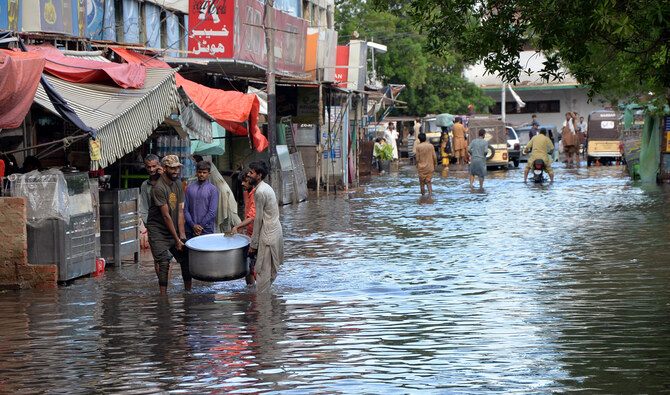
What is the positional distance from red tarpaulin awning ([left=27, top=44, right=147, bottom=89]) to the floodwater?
8.62 ft

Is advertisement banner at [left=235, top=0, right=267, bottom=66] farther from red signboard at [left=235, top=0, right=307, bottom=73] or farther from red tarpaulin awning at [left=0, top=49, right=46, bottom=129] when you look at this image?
red tarpaulin awning at [left=0, top=49, right=46, bottom=129]

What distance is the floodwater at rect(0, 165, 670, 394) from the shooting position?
23.7ft

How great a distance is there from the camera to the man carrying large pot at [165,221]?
11703mm

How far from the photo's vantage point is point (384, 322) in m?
9.44

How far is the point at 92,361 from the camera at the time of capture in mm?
8023

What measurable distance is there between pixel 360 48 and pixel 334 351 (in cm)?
3055

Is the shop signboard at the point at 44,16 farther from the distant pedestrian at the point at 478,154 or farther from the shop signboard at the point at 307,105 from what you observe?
the distant pedestrian at the point at 478,154

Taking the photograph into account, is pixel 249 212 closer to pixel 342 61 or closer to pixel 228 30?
pixel 228 30

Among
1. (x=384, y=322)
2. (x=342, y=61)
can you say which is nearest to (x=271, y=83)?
(x=342, y=61)

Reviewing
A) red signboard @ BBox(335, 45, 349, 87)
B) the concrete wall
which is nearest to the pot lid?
red signboard @ BBox(335, 45, 349, 87)

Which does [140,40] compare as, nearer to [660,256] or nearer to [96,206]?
[96,206]

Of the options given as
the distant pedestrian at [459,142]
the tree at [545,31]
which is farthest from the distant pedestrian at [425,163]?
the distant pedestrian at [459,142]

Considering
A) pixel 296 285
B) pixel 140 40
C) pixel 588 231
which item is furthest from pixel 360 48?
pixel 296 285

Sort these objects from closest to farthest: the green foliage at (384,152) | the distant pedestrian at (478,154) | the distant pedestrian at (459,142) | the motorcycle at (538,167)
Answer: the distant pedestrian at (478,154), the motorcycle at (538,167), the green foliage at (384,152), the distant pedestrian at (459,142)
